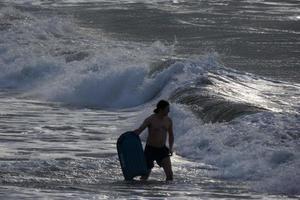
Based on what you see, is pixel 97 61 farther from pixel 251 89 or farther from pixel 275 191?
pixel 275 191

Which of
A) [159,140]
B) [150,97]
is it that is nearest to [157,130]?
[159,140]

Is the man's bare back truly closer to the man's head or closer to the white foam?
the man's head

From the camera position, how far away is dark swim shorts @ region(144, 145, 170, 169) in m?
13.0

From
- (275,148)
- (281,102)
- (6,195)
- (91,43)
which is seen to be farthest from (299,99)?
(91,43)

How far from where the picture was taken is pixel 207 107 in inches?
738

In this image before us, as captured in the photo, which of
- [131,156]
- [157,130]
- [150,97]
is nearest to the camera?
[131,156]

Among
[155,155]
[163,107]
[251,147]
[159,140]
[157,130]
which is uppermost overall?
[163,107]

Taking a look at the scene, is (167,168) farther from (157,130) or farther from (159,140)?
(157,130)

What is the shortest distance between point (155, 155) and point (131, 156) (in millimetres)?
372

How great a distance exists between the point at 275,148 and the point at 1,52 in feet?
57.5

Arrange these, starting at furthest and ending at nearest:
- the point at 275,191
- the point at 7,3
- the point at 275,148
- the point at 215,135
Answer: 1. the point at 7,3
2. the point at 215,135
3. the point at 275,148
4. the point at 275,191

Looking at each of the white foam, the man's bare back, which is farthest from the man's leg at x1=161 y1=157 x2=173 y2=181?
the white foam

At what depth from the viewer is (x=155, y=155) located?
1301 centimetres

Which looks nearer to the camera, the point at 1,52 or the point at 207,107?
the point at 207,107
